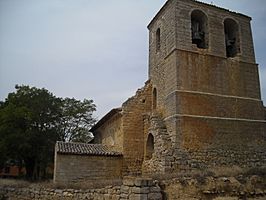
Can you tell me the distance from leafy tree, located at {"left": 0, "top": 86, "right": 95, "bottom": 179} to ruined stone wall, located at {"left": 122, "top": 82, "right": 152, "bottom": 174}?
9003 mm

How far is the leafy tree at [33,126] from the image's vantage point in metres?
22.5

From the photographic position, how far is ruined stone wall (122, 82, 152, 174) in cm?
1761

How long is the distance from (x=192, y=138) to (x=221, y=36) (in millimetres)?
6879

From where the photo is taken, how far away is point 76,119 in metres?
31.0

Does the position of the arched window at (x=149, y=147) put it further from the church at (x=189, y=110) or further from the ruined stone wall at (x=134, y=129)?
the ruined stone wall at (x=134, y=129)

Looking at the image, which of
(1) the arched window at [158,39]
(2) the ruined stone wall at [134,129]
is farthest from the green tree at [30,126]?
(1) the arched window at [158,39]

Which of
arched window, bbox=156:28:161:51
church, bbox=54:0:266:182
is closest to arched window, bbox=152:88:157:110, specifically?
church, bbox=54:0:266:182

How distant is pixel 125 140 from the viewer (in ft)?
59.0

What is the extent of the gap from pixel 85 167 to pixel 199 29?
1070cm

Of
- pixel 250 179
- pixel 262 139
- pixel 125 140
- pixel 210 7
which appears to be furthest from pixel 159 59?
pixel 250 179

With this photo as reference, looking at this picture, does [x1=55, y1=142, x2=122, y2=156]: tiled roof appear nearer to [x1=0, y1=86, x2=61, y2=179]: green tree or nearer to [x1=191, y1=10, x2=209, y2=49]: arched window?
Answer: [x1=0, y1=86, x2=61, y2=179]: green tree

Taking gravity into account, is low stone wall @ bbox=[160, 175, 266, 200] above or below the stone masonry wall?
below

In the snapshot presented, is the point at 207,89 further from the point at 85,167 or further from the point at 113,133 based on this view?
the point at 85,167

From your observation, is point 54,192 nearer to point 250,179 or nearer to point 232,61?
point 250,179
